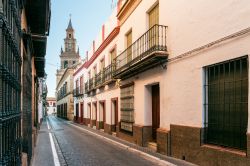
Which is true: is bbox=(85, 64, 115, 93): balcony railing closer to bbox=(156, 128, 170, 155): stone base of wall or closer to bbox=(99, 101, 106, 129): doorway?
bbox=(99, 101, 106, 129): doorway

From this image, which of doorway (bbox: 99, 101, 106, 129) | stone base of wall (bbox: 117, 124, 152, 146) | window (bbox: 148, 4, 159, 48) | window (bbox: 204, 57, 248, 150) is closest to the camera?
window (bbox: 204, 57, 248, 150)

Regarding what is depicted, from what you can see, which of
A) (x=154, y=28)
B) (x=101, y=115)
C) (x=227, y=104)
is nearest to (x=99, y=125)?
(x=101, y=115)

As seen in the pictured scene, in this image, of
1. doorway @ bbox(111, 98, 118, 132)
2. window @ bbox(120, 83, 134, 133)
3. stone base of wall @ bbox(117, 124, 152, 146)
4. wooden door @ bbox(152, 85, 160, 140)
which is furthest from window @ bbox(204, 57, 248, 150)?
doorway @ bbox(111, 98, 118, 132)

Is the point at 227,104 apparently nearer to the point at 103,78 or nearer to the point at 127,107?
the point at 127,107

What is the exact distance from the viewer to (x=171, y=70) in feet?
32.7

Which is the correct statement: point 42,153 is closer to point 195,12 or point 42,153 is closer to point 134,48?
point 134,48

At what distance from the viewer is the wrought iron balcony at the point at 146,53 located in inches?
405

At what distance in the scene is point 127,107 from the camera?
48.1 ft

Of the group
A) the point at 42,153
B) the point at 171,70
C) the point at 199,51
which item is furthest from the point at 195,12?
the point at 42,153

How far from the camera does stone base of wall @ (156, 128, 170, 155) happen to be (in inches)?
388

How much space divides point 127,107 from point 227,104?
Answer: 7800 millimetres

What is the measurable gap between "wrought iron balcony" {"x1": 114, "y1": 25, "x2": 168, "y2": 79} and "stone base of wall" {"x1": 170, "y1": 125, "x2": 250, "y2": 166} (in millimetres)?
2450

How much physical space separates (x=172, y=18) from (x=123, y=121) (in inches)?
269

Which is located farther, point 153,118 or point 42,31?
point 153,118
